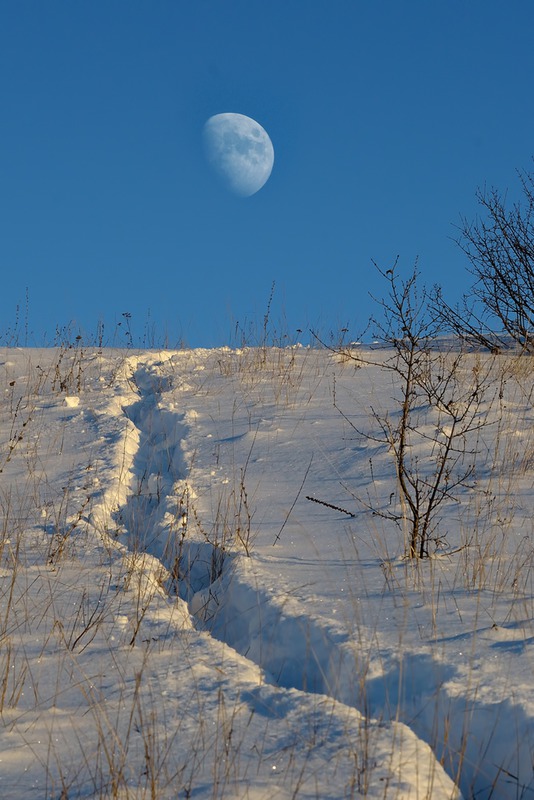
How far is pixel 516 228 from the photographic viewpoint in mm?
12391

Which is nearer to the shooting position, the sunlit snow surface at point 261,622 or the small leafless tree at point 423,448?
the sunlit snow surface at point 261,622

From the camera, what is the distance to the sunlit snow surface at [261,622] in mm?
1890

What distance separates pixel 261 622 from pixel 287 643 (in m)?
0.16

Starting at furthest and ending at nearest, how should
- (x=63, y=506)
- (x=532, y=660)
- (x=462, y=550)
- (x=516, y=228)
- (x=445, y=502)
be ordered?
(x=516, y=228) → (x=63, y=506) → (x=445, y=502) → (x=462, y=550) → (x=532, y=660)

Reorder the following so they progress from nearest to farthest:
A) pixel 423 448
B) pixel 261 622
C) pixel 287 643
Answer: pixel 287 643, pixel 261 622, pixel 423 448

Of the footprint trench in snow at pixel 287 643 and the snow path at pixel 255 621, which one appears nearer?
the snow path at pixel 255 621

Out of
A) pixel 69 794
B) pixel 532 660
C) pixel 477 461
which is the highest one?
pixel 477 461

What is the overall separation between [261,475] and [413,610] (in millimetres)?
2166

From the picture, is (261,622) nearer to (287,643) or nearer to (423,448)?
(287,643)

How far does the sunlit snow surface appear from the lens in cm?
189

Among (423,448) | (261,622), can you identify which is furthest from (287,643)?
(423,448)

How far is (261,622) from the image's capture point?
2.93 m

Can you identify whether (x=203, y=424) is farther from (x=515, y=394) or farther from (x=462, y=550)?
(x=462, y=550)

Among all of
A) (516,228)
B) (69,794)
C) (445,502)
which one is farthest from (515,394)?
(516,228)
